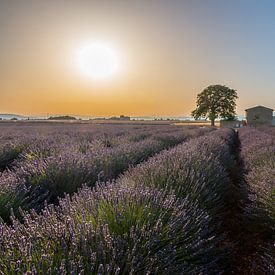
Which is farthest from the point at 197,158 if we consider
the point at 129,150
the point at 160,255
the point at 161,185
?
the point at 160,255

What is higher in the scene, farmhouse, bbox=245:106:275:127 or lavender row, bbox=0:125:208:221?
farmhouse, bbox=245:106:275:127

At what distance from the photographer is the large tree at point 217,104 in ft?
198

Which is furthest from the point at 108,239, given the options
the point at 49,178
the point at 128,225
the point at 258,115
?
the point at 258,115

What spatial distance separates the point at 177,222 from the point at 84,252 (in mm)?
837

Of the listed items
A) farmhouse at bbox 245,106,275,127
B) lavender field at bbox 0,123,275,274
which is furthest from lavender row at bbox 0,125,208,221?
farmhouse at bbox 245,106,275,127

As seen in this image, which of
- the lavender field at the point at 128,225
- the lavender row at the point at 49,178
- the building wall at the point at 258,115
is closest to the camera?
the lavender field at the point at 128,225

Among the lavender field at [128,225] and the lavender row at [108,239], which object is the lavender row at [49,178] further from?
the lavender row at [108,239]

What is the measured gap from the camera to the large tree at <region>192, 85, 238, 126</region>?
60219mm

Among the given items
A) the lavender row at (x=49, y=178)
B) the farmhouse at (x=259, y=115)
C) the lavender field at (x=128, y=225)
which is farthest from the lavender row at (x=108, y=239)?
the farmhouse at (x=259, y=115)

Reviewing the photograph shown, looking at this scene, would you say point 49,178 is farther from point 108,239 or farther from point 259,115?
point 259,115

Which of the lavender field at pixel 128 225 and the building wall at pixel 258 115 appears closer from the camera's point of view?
the lavender field at pixel 128 225

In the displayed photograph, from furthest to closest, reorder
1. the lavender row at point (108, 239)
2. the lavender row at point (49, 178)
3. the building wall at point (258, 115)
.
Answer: the building wall at point (258, 115) → the lavender row at point (49, 178) → the lavender row at point (108, 239)

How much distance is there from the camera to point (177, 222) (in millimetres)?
2559

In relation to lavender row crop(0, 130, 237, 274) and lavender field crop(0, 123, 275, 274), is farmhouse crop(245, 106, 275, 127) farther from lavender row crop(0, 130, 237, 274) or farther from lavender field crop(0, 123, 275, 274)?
lavender row crop(0, 130, 237, 274)
